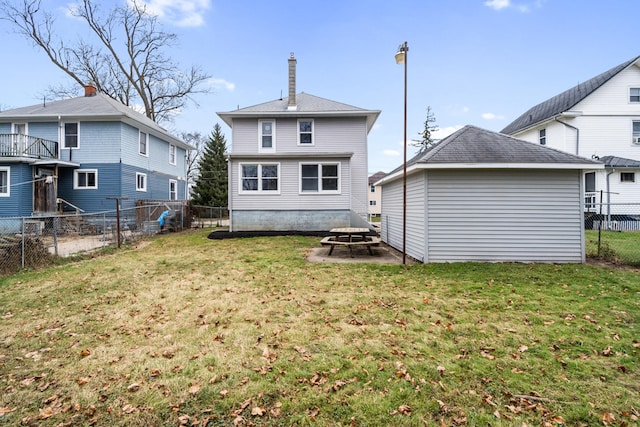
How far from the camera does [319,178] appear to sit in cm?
1467

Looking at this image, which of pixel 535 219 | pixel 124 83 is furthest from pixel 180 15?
pixel 535 219

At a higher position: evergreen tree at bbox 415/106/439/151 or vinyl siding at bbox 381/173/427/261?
evergreen tree at bbox 415/106/439/151

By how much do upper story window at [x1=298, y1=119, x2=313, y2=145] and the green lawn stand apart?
1138 centimetres

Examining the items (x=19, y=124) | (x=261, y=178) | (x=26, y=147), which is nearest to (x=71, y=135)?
(x=26, y=147)

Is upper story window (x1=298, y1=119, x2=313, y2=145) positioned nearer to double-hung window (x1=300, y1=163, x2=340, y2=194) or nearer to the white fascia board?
double-hung window (x1=300, y1=163, x2=340, y2=194)

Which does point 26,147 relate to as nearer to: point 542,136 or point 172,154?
point 172,154

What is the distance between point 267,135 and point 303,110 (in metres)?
2.44

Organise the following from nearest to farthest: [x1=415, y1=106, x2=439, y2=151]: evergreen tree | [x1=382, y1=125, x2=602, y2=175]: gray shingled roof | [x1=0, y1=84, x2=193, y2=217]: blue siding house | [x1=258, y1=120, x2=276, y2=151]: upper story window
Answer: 1. [x1=382, y1=125, x2=602, y2=175]: gray shingled roof
2. [x1=0, y1=84, x2=193, y2=217]: blue siding house
3. [x1=258, y1=120, x2=276, y2=151]: upper story window
4. [x1=415, y1=106, x2=439, y2=151]: evergreen tree

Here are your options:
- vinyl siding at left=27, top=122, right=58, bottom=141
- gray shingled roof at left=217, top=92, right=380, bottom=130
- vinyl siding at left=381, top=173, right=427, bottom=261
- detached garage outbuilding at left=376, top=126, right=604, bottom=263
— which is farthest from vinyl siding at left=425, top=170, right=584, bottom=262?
vinyl siding at left=27, top=122, right=58, bottom=141

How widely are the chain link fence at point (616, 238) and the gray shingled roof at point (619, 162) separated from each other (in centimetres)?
242

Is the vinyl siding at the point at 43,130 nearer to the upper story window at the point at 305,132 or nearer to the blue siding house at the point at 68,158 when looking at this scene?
the blue siding house at the point at 68,158

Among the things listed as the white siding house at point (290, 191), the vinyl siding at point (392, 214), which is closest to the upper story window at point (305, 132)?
the white siding house at point (290, 191)

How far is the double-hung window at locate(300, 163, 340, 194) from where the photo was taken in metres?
14.7

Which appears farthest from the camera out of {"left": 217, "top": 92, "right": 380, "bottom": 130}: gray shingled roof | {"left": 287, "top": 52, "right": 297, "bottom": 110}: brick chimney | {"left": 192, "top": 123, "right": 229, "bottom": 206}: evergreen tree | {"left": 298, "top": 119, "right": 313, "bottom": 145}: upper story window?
{"left": 192, "top": 123, "right": 229, "bottom": 206}: evergreen tree
